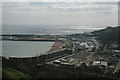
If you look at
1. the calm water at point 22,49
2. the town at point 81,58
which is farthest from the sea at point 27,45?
the town at point 81,58

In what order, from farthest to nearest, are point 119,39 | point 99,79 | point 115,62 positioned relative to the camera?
point 119,39 < point 115,62 < point 99,79

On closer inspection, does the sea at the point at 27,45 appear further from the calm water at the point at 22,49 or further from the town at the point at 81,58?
the town at the point at 81,58

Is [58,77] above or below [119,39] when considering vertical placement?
below

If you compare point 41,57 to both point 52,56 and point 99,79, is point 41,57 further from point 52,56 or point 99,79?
point 99,79

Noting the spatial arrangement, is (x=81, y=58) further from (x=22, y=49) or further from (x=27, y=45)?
(x=27, y=45)

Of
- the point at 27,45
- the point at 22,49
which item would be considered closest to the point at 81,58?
the point at 22,49

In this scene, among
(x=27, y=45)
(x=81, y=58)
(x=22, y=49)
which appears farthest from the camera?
(x=27, y=45)

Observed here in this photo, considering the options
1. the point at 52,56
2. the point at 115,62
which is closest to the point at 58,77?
the point at 115,62

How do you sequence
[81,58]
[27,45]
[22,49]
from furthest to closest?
[27,45] < [22,49] < [81,58]

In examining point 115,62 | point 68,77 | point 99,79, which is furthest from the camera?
point 115,62

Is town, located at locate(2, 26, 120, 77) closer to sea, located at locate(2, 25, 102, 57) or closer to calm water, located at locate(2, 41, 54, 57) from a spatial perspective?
calm water, located at locate(2, 41, 54, 57)

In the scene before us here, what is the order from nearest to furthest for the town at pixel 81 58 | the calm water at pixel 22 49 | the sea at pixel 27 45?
the town at pixel 81 58, the calm water at pixel 22 49, the sea at pixel 27 45
